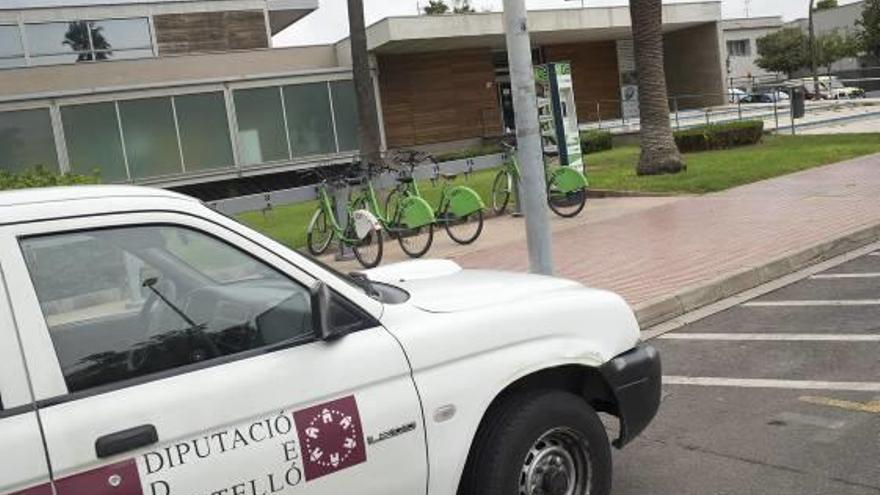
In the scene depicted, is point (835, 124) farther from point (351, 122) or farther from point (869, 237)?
point (869, 237)

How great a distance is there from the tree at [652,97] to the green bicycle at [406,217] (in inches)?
266

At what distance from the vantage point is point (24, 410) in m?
2.44

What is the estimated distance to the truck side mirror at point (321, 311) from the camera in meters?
2.94

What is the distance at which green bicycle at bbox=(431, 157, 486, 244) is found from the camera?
12094mm

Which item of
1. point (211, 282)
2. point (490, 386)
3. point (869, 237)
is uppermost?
point (211, 282)

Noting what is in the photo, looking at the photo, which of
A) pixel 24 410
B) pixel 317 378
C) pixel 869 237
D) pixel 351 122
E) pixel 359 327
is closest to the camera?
pixel 24 410

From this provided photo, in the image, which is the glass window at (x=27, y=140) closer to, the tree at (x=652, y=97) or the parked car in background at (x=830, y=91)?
the tree at (x=652, y=97)

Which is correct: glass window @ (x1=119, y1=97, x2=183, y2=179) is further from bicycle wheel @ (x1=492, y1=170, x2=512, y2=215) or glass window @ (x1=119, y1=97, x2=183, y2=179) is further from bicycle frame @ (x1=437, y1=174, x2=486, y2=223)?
bicycle frame @ (x1=437, y1=174, x2=486, y2=223)

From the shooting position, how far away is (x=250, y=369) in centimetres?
285

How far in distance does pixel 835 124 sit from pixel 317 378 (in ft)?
95.8

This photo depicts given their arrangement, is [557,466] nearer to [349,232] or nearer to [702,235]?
Result: [702,235]

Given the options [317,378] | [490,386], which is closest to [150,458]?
[317,378]

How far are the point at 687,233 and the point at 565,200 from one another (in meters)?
3.02

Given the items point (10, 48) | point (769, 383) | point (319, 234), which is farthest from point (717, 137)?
point (10, 48)
